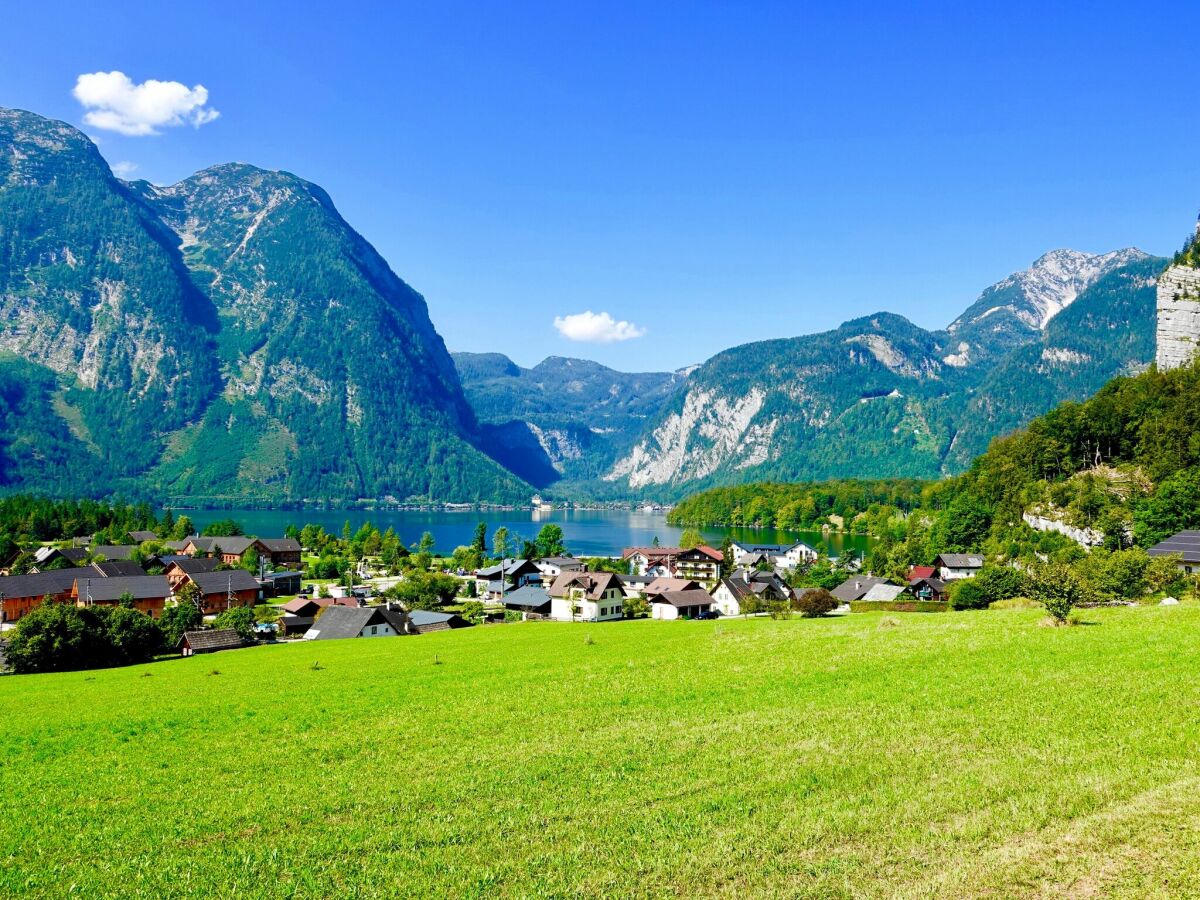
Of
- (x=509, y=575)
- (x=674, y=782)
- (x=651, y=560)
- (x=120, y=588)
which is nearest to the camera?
(x=674, y=782)

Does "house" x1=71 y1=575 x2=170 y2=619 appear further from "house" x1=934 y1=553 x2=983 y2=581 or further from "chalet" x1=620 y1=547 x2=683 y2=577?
"house" x1=934 y1=553 x2=983 y2=581

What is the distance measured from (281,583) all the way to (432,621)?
42167 mm

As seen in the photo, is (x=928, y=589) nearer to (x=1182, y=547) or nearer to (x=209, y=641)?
(x=1182, y=547)

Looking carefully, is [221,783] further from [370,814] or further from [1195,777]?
[1195,777]

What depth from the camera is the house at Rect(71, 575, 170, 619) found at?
78312 mm

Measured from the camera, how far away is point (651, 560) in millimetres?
124500

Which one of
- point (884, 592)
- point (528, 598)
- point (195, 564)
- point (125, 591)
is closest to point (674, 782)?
point (528, 598)

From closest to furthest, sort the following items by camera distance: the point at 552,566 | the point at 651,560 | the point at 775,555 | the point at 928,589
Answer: the point at 928,589 < the point at 552,566 < the point at 651,560 < the point at 775,555

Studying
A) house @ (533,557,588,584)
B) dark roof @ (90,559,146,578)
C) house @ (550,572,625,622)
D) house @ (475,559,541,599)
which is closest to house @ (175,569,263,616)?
dark roof @ (90,559,146,578)

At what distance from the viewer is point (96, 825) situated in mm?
15242

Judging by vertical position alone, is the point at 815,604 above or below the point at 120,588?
above

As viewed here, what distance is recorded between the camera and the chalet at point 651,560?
11876 centimetres

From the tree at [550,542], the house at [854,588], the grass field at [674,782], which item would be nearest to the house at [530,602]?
the house at [854,588]

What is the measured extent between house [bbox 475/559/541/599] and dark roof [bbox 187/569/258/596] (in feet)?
93.9
